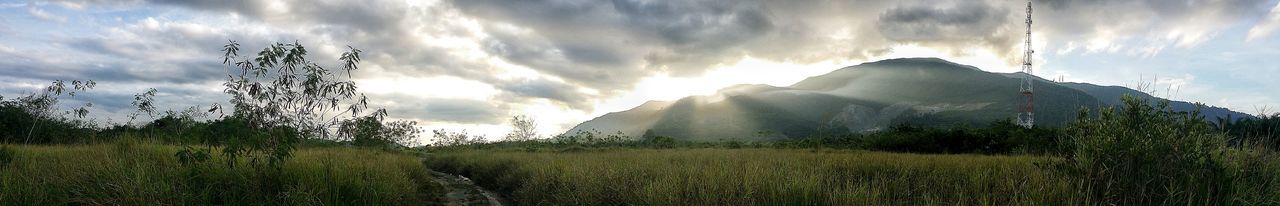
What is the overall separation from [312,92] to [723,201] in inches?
277

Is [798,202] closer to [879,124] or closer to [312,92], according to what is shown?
[312,92]

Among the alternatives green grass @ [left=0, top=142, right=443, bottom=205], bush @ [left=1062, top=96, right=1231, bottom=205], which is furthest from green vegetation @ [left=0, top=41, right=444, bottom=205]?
bush @ [left=1062, top=96, right=1231, bottom=205]

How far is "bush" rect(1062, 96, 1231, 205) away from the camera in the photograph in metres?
6.34

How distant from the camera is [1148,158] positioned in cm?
658

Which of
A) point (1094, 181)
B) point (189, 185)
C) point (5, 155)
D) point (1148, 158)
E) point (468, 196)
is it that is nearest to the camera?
point (1148, 158)

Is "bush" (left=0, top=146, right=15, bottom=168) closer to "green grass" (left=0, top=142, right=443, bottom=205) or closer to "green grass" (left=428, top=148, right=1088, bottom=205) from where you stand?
"green grass" (left=0, top=142, right=443, bottom=205)

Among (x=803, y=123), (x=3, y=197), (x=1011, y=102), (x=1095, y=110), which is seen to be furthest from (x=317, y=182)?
(x=1011, y=102)

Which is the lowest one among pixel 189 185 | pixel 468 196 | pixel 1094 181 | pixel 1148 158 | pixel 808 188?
pixel 468 196

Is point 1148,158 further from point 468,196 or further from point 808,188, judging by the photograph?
point 468,196

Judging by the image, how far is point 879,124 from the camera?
17275cm

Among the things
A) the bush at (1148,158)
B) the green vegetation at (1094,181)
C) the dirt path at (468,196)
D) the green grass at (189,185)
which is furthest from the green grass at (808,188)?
the green grass at (189,185)

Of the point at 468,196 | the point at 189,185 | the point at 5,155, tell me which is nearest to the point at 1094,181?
the point at 468,196

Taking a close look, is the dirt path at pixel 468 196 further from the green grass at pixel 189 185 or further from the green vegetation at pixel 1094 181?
the green vegetation at pixel 1094 181

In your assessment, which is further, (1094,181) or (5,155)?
(5,155)
